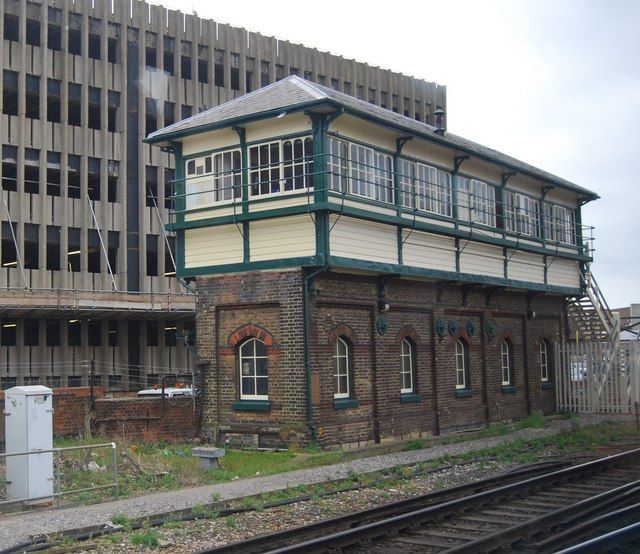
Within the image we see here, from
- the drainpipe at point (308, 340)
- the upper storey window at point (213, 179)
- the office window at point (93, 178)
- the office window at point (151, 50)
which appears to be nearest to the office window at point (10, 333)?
the office window at point (93, 178)

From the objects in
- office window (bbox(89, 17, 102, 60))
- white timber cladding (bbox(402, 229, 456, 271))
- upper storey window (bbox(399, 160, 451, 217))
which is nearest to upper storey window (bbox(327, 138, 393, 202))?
upper storey window (bbox(399, 160, 451, 217))

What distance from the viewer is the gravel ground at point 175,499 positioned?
1141 cm

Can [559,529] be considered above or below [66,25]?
below

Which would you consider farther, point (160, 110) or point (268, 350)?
point (160, 110)

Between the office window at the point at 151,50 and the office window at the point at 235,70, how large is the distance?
439 cm

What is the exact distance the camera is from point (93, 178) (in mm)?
41844

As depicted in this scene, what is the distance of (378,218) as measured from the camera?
2009cm

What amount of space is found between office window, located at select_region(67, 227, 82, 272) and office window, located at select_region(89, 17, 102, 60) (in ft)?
28.0

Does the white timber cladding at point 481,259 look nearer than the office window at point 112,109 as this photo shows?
Yes

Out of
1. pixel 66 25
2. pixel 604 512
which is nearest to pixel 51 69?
pixel 66 25

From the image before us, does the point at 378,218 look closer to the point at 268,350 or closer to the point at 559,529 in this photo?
the point at 268,350

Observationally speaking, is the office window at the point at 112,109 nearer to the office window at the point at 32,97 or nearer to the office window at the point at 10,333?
the office window at the point at 32,97

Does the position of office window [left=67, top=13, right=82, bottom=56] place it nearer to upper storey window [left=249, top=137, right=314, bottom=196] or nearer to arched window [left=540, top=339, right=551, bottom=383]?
upper storey window [left=249, top=137, right=314, bottom=196]

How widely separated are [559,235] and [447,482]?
53.2 ft
